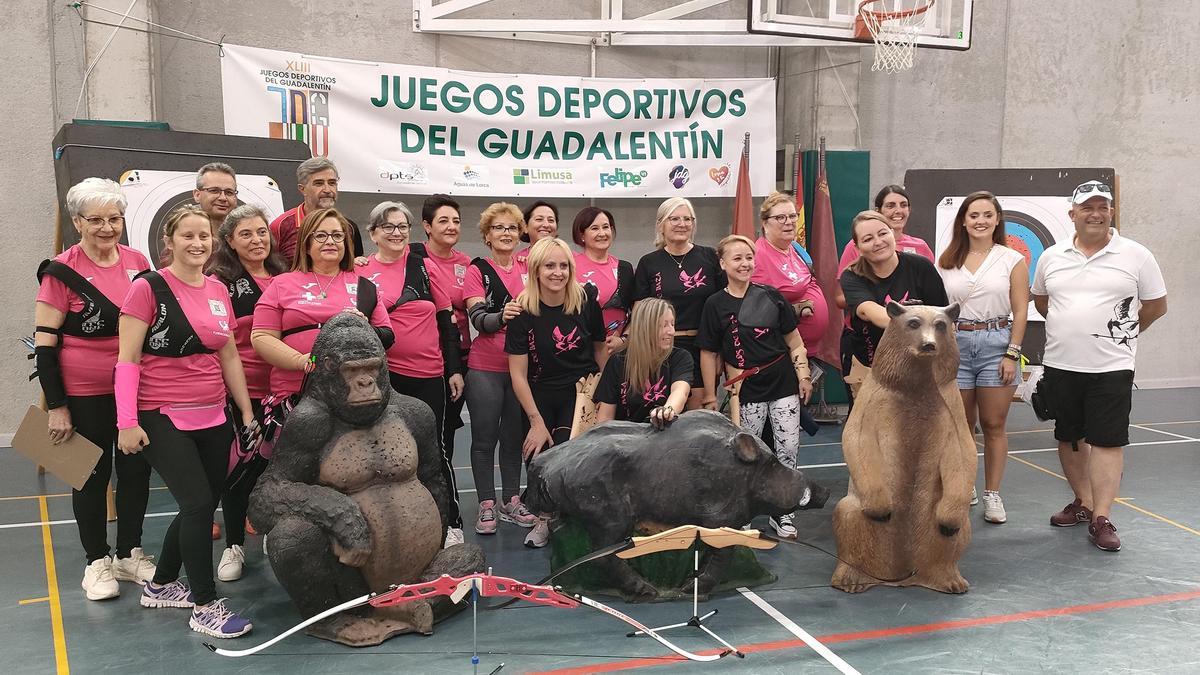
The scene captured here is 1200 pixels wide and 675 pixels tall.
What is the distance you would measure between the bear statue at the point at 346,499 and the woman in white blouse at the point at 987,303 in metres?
3.16

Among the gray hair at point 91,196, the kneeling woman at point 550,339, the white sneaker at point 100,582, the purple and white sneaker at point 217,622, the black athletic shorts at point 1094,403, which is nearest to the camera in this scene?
the purple and white sneaker at point 217,622

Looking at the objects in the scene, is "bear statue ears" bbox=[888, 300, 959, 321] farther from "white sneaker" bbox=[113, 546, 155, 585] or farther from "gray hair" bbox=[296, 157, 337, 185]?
"white sneaker" bbox=[113, 546, 155, 585]

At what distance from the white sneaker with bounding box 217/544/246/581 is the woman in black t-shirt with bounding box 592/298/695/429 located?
1.91 m

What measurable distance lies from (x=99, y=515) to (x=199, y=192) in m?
1.71

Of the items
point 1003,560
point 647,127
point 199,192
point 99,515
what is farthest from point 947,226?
point 99,515

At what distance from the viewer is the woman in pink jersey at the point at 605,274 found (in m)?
5.00

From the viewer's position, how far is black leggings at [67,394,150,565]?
3912mm

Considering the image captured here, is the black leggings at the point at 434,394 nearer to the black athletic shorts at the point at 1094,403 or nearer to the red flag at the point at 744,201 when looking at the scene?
the black athletic shorts at the point at 1094,403

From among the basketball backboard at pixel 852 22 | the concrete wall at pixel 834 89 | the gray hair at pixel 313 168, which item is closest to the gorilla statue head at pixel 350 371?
the gray hair at pixel 313 168

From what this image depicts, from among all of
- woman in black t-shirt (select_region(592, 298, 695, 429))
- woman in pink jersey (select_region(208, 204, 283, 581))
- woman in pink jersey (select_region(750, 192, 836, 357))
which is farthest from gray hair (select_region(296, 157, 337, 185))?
woman in pink jersey (select_region(750, 192, 836, 357))

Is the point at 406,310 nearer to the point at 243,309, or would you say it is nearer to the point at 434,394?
the point at 434,394

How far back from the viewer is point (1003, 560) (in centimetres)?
456

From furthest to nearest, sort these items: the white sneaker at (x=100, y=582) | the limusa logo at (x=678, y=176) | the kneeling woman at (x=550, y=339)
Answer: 1. the limusa logo at (x=678, y=176)
2. the kneeling woman at (x=550, y=339)
3. the white sneaker at (x=100, y=582)

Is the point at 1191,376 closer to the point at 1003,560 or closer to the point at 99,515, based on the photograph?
the point at 1003,560
